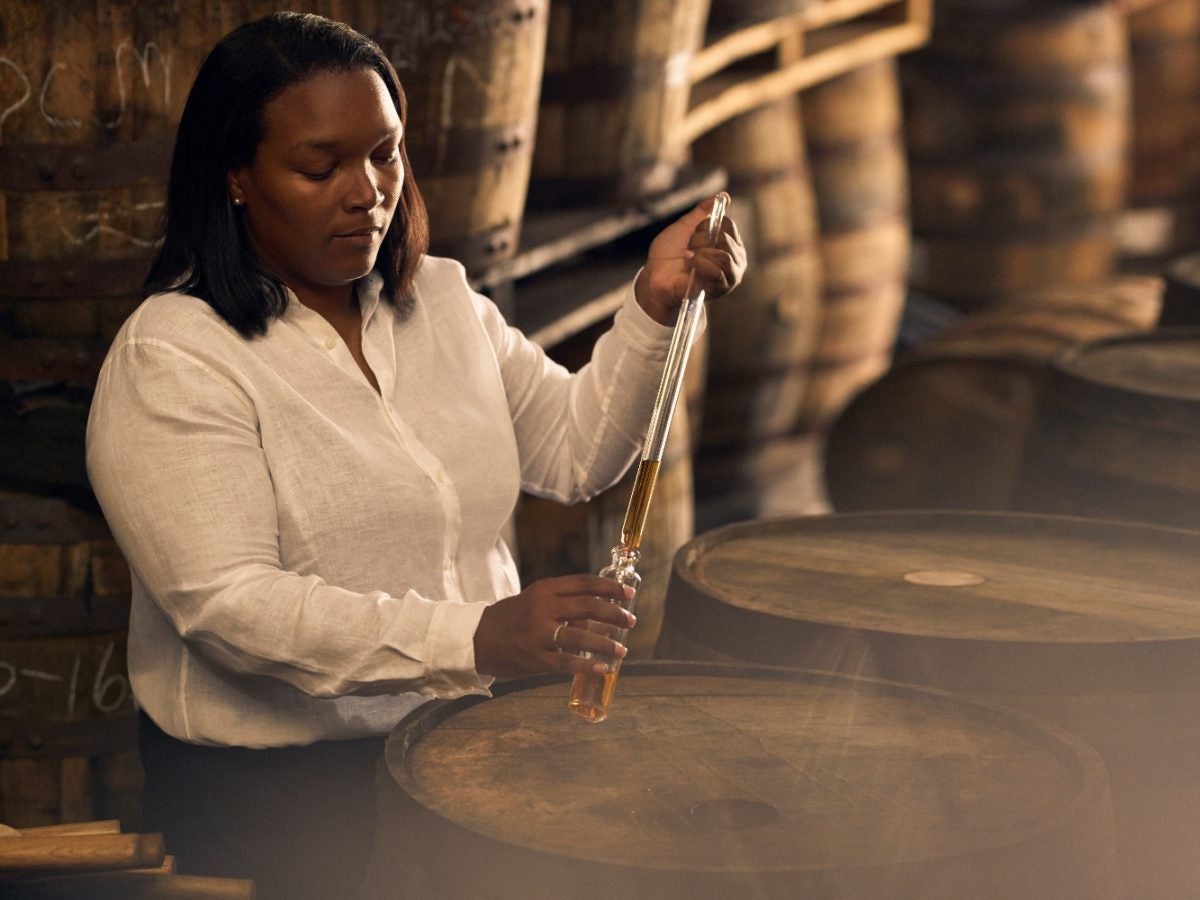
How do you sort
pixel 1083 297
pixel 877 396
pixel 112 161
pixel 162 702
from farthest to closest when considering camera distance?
1. pixel 1083 297
2. pixel 877 396
3. pixel 112 161
4. pixel 162 702

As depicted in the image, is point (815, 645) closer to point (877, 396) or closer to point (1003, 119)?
point (877, 396)

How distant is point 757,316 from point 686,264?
2.86m

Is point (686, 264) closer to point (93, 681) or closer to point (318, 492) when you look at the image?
point (318, 492)

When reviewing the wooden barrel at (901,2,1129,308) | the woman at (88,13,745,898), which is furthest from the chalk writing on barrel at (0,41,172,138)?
the wooden barrel at (901,2,1129,308)

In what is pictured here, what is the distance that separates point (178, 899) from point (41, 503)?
885mm

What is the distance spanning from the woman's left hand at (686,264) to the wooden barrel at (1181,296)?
6.39 ft

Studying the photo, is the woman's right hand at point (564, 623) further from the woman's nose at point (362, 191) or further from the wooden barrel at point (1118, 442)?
the wooden barrel at point (1118, 442)

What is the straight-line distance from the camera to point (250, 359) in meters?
1.82

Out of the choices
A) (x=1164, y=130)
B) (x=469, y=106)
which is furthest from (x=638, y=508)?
(x=1164, y=130)

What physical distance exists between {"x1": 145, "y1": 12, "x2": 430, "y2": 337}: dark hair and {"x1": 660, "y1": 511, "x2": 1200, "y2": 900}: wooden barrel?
61cm

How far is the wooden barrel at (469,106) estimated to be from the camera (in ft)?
8.61

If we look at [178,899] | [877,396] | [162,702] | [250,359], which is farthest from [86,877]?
[877,396]

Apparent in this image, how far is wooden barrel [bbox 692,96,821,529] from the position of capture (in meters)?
4.71

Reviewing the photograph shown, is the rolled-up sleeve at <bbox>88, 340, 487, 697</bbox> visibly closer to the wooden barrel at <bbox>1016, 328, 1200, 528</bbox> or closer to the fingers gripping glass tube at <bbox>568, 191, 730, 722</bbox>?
the fingers gripping glass tube at <bbox>568, 191, 730, 722</bbox>
